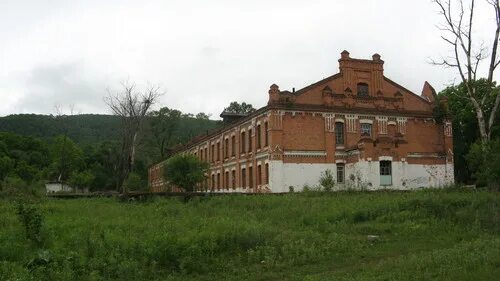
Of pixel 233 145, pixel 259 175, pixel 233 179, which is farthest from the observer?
pixel 233 145

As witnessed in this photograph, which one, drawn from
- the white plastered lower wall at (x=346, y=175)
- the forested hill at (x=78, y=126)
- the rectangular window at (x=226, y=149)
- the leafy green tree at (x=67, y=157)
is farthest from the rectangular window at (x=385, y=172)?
the leafy green tree at (x=67, y=157)

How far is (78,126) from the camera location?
9988cm

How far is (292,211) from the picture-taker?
2028 centimetres

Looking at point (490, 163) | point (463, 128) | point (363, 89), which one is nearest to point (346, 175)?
point (363, 89)

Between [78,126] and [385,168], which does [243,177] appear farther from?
[78,126]

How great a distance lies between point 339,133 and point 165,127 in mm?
35053

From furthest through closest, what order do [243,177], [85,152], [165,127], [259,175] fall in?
1. [85,152]
2. [165,127]
3. [243,177]
4. [259,175]

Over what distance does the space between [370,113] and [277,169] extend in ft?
27.8

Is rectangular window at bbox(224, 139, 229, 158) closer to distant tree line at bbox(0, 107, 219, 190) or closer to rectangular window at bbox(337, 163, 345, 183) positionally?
rectangular window at bbox(337, 163, 345, 183)

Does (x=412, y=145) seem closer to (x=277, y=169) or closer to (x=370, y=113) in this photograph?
(x=370, y=113)

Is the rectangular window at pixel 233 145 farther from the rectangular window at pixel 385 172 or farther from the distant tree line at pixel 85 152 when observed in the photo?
the distant tree line at pixel 85 152

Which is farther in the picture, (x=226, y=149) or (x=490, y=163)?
(x=226, y=149)

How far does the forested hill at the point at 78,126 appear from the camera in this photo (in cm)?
7894

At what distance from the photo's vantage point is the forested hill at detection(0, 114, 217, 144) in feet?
259
